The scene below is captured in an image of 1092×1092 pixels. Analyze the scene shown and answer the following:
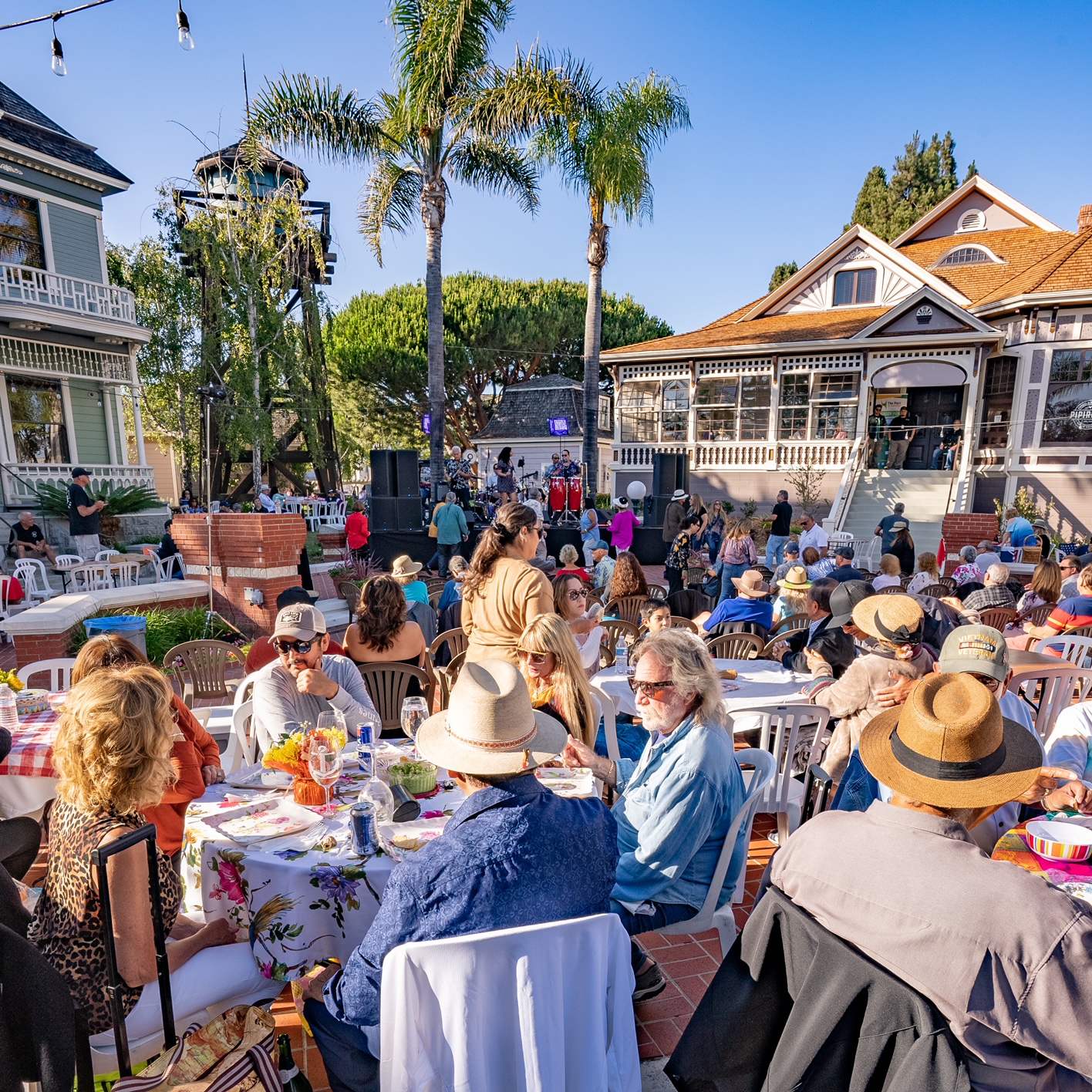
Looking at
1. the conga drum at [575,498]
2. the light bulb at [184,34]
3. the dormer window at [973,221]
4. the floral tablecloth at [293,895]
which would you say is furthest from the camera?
the dormer window at [973,221]

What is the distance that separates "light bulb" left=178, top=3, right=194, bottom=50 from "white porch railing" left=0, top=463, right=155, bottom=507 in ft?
33.5

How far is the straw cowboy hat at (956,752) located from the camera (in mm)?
1757

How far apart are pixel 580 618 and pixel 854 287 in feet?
64.0

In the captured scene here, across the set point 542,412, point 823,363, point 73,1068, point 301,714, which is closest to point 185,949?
point 73,1068

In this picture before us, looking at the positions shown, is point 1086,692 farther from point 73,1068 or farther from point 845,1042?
point 73,1068

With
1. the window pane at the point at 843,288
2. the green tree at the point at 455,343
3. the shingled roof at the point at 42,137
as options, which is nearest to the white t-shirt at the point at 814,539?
the window pane at the point at 843,288

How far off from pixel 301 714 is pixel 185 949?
116 centimetres

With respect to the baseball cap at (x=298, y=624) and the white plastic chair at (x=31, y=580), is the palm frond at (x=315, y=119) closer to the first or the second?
the white plastic chair at (x=31, y=580)

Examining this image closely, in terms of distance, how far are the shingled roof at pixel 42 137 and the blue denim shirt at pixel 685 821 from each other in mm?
18873

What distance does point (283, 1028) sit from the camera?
2.63m

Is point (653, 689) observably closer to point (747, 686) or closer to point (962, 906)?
point (962, 906)

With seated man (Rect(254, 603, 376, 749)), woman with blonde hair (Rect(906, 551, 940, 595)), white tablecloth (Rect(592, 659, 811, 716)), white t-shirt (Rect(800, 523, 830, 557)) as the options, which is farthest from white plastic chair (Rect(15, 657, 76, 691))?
white t-shirt (Rect(800, 523, 830, 557))

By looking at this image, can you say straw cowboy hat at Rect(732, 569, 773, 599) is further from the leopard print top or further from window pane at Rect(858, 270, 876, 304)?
window pane at Rect(858, 270, 876, 304)

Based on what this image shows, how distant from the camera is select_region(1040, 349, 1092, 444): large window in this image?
1648 centimetres
